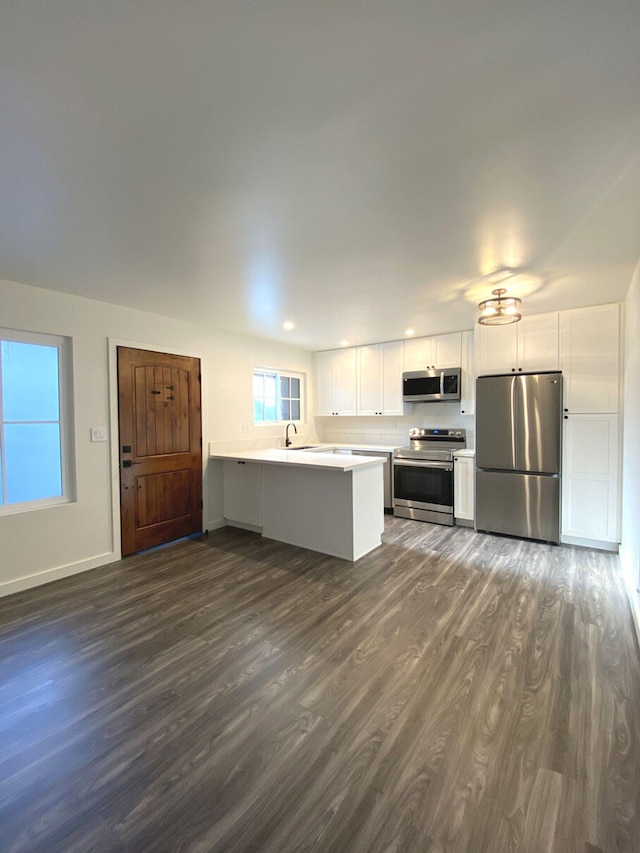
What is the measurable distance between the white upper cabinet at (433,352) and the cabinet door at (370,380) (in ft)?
1.51

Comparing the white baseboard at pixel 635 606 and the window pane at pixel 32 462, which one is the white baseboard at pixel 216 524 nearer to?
the window pane at pixel 32 462

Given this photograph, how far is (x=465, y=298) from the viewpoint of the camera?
330 cm

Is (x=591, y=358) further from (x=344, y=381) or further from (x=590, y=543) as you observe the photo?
(x=344, y=381)

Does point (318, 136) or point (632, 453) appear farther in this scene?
point (632, 453)

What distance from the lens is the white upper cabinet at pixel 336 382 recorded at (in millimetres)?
5727

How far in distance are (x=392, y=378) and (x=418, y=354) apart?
1.63ft

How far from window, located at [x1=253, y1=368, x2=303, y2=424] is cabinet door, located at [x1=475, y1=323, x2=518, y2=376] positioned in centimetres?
280

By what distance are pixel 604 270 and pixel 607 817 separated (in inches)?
120

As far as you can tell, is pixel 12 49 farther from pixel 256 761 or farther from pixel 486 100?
pixel 256 761

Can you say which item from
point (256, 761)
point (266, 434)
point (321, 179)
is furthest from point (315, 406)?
point (256, 761)

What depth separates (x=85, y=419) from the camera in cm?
334

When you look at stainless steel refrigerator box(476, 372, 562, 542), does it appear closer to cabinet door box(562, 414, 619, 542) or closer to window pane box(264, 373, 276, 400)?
cabinet door box(562, 414, 619, 542)

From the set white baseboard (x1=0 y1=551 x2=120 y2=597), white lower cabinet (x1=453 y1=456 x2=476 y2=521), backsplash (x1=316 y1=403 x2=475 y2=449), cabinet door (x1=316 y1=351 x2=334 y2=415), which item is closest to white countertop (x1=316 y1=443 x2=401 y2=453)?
backsplash (x1=316 y1=403 x2=475 y2=449)

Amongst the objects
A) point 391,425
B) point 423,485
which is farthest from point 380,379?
point 423,485
